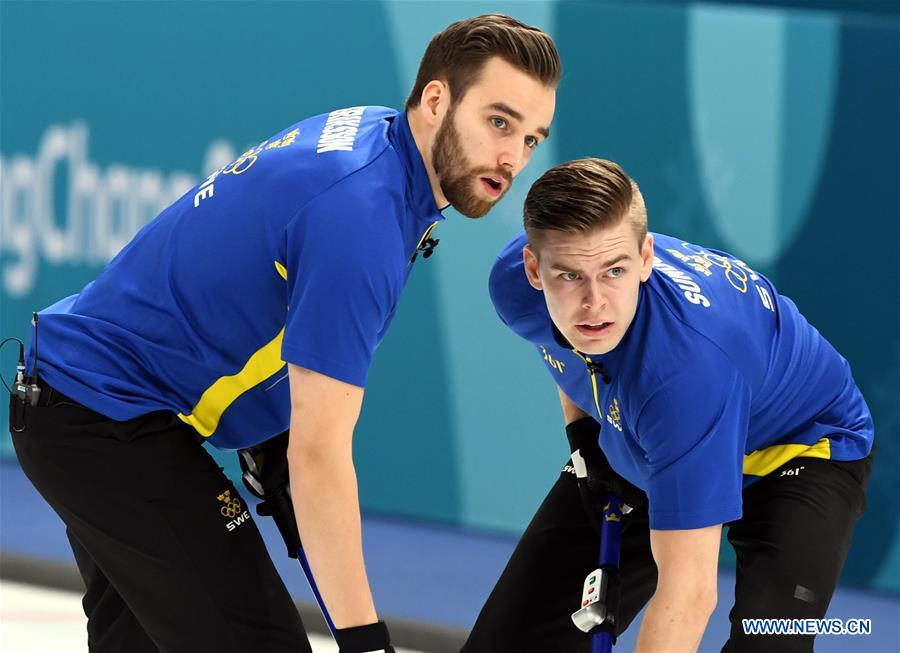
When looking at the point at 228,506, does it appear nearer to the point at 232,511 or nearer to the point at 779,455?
the point at 232,511

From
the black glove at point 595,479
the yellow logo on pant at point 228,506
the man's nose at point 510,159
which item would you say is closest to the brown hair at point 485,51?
the man's nose at point 510,159

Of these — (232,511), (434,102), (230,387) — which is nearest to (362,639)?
→ (232,511)

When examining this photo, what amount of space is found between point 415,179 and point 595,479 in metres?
1.01

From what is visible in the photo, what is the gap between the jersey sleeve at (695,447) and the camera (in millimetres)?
3115

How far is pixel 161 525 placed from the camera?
3160mm

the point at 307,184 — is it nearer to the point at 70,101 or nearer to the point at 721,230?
the point at 721,230

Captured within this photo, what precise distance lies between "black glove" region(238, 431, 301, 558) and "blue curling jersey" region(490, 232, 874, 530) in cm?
67

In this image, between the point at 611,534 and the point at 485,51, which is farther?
the point at 611,534

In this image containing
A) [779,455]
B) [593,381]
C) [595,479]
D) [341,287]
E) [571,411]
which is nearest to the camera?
[341,287]

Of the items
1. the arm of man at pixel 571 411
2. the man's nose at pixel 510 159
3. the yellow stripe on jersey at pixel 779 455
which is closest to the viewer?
the man's nose at pixel 510 159

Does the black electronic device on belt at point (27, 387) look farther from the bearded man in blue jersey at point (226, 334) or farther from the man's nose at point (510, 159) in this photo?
the man's nose at point (510, 159)

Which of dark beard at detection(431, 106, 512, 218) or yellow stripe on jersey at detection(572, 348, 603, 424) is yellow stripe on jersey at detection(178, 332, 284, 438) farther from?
yellow stripe on jersey at detection(572, 348, 603, 424)

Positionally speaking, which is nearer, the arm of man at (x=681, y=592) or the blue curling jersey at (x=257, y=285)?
the blue curling jersey at (x=257, y=285)

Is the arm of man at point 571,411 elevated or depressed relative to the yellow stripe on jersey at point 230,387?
depressed
